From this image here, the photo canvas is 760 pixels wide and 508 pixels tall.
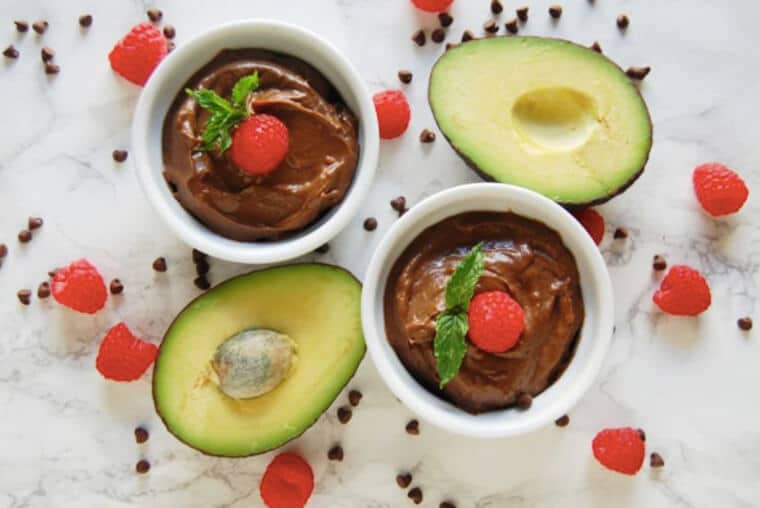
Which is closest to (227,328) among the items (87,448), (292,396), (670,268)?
(292,396)

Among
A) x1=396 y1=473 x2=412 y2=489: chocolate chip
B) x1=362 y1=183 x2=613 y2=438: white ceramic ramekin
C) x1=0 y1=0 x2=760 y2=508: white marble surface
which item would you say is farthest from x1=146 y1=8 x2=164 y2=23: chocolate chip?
x1=396 y1=473 x2=412 y2=489: chocolate chip

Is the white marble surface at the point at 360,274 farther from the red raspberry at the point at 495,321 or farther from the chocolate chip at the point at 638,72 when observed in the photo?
the red raspberry at the point at 495,321

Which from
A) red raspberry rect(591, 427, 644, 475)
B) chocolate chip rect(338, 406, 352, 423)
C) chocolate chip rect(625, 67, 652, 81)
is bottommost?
red raspberry rect(591, 427, 644, 475)

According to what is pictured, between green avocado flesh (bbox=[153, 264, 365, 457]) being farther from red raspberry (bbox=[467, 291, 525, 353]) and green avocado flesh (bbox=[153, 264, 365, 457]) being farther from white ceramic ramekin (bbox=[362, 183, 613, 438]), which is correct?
red raspberry (bbox=[467, 291, 525, 353])

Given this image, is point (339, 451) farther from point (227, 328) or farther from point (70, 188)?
point (70, 188)

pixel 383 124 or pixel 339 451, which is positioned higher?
pixel 383 124

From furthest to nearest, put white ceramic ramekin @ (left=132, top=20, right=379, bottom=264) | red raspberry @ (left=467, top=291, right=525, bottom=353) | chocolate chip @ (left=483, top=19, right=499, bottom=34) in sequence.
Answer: chocolate chip @ (left=483, top=19, right=499, bottom=34) → white ceramic ramekin @ (left=132, top=20, right=379, bottom=264) → red raspberry @ (left=467, top=291, right=525, bottom=353)
